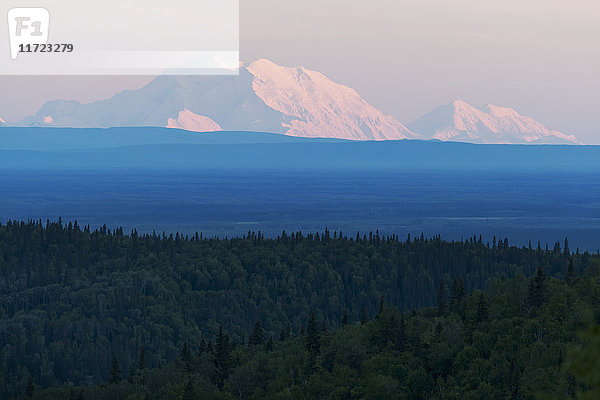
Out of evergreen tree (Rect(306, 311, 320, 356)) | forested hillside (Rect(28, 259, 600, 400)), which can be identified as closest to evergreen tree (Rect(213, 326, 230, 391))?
forested hillside (Rect(28, 259, 600, 400))

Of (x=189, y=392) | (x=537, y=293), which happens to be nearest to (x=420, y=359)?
(x=537, y=293)

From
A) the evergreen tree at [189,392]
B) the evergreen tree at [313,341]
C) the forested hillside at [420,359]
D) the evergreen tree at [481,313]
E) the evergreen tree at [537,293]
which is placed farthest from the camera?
the evergreen tree at [537,293]

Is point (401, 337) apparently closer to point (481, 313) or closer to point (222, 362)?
point (481, 313)

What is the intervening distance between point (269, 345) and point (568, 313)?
50.2 m

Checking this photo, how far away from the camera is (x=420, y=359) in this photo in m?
132

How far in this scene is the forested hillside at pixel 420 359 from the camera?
389ft

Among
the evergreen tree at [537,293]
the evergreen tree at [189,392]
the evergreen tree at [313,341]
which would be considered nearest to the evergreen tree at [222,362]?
the evergreen tree at [313,341]

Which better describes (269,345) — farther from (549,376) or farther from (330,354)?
(549,376)

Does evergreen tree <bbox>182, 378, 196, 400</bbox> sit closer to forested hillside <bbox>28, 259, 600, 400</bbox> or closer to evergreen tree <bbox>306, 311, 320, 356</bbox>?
forested hillside <bbox>28, 259, 600, 400</bbox>

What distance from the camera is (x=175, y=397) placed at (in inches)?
5044

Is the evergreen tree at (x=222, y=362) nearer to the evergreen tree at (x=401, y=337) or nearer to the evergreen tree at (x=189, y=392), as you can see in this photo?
the evergreen tree at (x=189, y=392)

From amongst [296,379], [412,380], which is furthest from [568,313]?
[296,379]

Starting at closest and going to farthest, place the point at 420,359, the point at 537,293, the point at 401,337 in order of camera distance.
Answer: the point at 420,359
the point at 401,337
the point at 537,293

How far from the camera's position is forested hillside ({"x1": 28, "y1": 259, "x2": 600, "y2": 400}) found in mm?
Answer: 118688
